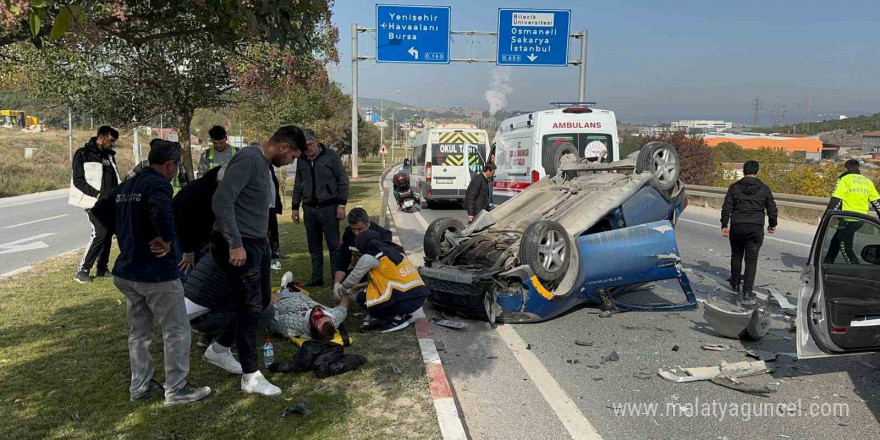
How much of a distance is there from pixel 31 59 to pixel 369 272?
6008 millimetres

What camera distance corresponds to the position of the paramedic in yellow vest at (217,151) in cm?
777

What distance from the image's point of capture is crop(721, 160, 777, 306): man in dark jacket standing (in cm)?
695

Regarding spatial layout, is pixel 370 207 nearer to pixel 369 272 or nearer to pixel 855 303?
Answer: pixel 369 272

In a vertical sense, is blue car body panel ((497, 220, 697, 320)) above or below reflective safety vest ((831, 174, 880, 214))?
below

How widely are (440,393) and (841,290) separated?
279 centimetres

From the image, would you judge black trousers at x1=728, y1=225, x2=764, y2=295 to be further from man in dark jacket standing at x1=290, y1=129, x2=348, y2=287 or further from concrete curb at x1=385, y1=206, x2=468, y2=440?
man in dark jacket standing at x1=290, y1=129, x2=348, y2=287

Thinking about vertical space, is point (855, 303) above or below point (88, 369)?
above

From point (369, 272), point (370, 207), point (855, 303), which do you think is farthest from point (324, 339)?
point (370, 207)

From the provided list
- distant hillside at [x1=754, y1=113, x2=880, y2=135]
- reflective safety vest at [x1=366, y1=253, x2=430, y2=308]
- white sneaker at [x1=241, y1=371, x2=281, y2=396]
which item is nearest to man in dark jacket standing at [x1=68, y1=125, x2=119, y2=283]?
reflective safety vest at [x1=366, y1=253, x2=430, y2=308]

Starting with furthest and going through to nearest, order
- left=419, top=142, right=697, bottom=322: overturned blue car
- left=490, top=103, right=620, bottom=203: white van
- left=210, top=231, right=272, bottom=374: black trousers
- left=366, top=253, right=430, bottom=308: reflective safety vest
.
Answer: left=490, top=103, right=620, bottom=203: white van, left=419, top=142, right=697, bottom=322: overturned blue car, left=366, top=253, right=430, bottom=308: reflective safety vest, left=210, top=231, right=272, bottom=374: black trousers

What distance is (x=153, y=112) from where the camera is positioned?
10797 mm

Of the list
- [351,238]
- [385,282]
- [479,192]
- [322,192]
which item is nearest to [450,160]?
[479,192]

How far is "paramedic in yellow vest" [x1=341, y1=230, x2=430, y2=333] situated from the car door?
10.2 feet

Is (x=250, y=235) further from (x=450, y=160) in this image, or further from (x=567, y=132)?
(x=450, y=160)
